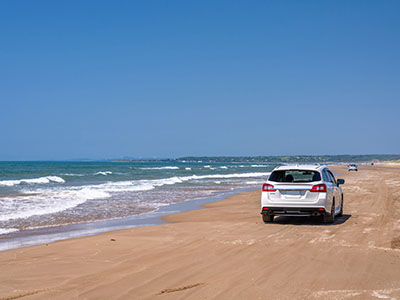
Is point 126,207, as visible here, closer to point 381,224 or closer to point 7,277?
point 381,224

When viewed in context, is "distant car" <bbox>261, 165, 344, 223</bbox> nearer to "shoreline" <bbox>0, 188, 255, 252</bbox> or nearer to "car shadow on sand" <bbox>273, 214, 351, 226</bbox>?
"car shadow on sand" <bbox>273, 214, 351, 226</bbox>

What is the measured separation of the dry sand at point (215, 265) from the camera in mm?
5484

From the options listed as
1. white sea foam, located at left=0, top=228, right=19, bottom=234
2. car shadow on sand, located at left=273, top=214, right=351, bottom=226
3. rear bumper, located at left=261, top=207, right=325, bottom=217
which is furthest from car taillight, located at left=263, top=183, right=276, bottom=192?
white sea foam, located at left=0, top=228, right=19, bottom=234

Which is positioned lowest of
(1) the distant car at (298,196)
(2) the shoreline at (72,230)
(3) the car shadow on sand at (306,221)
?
(2) the shoreline at (72,230)

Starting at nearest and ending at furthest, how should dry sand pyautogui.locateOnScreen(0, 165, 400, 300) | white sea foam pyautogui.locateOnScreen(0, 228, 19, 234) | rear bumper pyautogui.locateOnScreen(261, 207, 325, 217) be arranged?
dry sand pyautogui.locateOnScreen(0, 165, 400, 300) < white sea foam pyautogui.locateOnScreen(0, 228, 19, 234) < rear bumper pyautogui.locateOnScreen(261, 207, 325, 217)

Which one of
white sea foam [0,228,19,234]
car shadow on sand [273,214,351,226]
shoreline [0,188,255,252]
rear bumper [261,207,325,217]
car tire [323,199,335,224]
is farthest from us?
car shadow on sand [273,214,351,226]

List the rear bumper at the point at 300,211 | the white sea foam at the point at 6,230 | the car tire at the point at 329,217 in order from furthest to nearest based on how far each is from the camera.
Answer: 1. the car tire at the point at 329,217
2. the rear bumper at the point at 300,211
3. the white sea foam at the point at 6,230

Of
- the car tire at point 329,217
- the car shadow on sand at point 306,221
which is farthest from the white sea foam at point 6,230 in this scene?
the car tire at point 329,217

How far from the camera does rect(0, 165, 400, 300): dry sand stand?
5484 millimetres

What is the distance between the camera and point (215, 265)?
6855 millimetres

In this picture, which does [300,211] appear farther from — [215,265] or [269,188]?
[215,265]

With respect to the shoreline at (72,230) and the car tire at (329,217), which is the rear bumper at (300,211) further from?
the shoreline at (72,230)

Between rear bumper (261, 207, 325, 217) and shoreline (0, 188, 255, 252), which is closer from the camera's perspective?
shoreline (0, 188, 255, 252)

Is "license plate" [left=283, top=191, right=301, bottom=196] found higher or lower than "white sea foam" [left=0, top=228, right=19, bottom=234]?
higher
